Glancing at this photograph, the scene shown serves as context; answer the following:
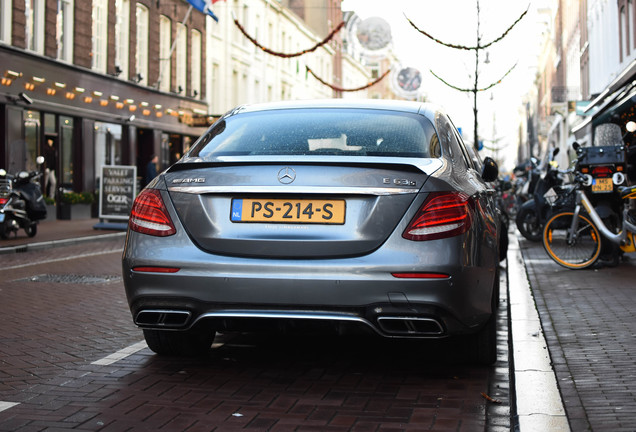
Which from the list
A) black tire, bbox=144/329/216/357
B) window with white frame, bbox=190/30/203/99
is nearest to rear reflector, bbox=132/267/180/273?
black tire, bbox=144/329/216/357

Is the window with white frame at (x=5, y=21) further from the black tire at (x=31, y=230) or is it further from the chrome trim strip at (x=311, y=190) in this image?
the chrome trim strip at (x=311, y=190)

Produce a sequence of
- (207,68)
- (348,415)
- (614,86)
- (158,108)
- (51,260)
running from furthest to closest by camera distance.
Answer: (207,68)
(158,108)
(614,86)
(51,260)
(348,415)

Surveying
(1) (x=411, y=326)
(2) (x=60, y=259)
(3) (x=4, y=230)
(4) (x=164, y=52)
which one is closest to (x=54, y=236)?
(3) (x=4, y=230)

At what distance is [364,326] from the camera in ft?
14.3

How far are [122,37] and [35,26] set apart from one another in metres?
5.97

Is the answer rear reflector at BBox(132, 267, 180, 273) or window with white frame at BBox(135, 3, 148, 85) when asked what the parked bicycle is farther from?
window with white frame at BBox(135, 3, 148, 85)

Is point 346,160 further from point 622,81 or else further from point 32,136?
point 32,136

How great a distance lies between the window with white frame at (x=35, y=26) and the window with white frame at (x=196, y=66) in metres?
13.0

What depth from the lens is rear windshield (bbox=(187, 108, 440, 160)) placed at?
4.94 m

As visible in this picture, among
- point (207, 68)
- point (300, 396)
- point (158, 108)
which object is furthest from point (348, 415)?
point (207, 68)

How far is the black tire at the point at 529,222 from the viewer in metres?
15.5

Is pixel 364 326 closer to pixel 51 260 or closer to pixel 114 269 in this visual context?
pixel 114 269

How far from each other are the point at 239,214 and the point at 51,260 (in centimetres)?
915

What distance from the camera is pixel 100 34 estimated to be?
2967 centimetres
